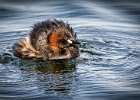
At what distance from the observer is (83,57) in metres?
11.3

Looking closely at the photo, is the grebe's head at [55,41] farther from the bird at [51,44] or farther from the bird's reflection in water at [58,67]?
the bird's reflection in water at [58,67]

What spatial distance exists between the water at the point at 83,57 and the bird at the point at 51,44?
0.27 metres

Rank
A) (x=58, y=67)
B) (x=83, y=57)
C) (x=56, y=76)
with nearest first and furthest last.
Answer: (x=56, y=76)
(x=58, y=67)
(x=83, y=57)

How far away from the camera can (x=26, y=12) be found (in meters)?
14.9

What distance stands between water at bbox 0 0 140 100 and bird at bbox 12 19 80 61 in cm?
27

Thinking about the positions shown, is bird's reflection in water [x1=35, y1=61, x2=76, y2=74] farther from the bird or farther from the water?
the bird

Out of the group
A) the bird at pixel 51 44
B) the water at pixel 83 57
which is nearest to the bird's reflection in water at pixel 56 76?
the water at pixel 83 57

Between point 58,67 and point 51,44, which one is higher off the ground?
point 51,44

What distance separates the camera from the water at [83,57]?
29.9 feet

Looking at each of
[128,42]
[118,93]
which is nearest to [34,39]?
[128,42]

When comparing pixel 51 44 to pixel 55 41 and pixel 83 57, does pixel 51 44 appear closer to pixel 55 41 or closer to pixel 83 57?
pixel 55 41

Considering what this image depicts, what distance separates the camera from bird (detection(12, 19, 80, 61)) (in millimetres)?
11273

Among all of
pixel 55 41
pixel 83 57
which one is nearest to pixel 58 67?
pixel 83 57

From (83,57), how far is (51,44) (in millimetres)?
702
